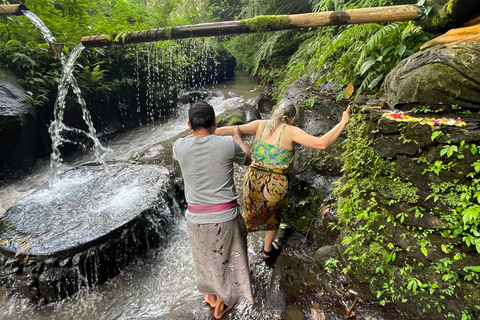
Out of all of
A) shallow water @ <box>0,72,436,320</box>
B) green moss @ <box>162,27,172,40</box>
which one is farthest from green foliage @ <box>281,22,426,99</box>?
green moss @ <box>162,27,172,40</box>

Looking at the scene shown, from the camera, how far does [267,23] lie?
3232 mm

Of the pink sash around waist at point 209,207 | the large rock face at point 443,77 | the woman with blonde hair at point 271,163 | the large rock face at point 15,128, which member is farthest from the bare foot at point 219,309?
the large rock face at point 15,128

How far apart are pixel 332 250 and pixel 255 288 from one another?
1.07 meters

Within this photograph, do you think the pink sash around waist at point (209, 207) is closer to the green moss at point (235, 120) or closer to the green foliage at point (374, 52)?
the green foliage at point (374, 52)

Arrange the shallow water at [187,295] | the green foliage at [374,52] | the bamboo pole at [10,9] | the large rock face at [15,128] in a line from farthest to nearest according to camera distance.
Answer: the large rock face at [15,128] < the bamboo pole at [10,9] < the green foliage at [374,52] < the shallow water at [187,295]

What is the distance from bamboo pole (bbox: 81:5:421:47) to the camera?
9.62 feet

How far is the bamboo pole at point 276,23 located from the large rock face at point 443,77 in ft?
3.02

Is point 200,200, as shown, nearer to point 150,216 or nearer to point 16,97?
point 150,216

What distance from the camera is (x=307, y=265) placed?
Result: 3100 millimetres

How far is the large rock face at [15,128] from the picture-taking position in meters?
5.60

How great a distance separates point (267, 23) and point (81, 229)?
3971 mm

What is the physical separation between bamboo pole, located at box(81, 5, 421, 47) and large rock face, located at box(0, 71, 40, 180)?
345 cm

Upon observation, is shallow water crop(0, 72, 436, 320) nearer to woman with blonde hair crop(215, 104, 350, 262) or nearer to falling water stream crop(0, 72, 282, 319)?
falling water stream crop(0, 72, 282, 319)

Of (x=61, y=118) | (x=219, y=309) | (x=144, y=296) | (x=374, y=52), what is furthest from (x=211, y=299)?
(x=61, y=118)
